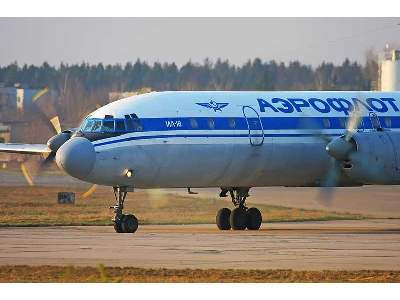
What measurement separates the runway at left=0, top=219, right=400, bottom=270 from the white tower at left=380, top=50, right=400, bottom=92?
156 ft

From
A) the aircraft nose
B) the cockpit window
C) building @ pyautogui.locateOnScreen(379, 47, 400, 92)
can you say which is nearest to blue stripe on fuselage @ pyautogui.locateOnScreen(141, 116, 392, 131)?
the cockpit window

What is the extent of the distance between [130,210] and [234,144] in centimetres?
1618

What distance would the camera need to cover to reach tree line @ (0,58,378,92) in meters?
132

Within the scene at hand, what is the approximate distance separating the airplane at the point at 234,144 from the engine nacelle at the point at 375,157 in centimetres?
3

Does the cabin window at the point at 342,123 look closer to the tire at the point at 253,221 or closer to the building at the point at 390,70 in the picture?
the tire at the point at 253,221

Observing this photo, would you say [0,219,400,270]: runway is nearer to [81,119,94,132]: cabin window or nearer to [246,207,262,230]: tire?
[246,207,262,230]: tire

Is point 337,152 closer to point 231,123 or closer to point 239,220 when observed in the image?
point 231,123

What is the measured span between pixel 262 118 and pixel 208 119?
2217 mm

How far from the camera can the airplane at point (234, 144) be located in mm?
42062

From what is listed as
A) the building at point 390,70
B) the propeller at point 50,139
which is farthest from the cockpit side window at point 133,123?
the building at point 390,70

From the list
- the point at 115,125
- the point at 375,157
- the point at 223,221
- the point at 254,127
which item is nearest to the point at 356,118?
the point at 375,157

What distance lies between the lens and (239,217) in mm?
46500

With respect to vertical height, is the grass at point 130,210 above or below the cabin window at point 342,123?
below

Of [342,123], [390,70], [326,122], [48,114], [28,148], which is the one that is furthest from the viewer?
[390,70]
